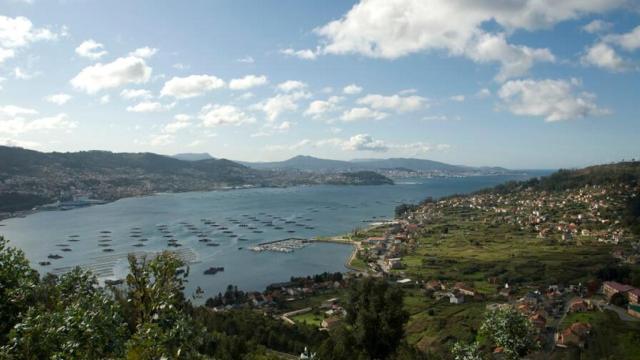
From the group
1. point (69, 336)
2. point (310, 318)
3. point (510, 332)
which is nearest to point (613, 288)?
point (310, 318)

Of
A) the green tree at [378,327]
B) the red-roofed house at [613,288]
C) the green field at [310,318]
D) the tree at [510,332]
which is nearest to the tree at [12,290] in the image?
the tree at [510,332]

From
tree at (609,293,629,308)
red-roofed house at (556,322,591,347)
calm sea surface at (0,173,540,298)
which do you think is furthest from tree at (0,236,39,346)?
tree at (609,293,629,308)

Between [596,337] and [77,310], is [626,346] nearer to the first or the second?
[596,337]

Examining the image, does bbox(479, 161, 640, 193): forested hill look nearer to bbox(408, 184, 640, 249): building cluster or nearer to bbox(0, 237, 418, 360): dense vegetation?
bbox(408, 184, 640, 249): building cluster

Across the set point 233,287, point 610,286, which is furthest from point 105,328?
point 610,286

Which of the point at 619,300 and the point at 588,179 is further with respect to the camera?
the point at 588,179

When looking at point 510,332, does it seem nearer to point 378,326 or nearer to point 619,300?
point 378,326
